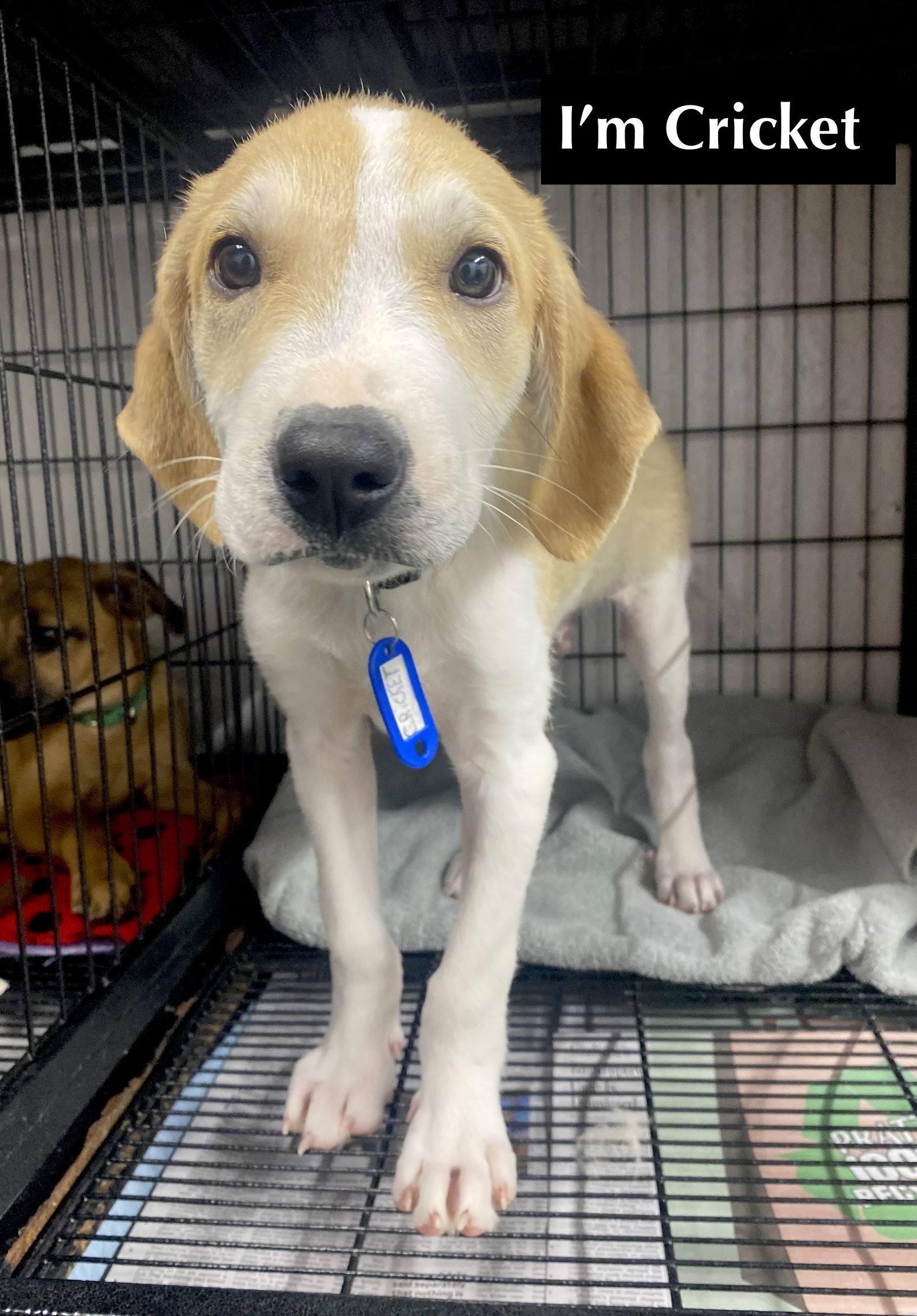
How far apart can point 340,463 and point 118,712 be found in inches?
45.8

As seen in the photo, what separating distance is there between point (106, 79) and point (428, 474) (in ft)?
3.51

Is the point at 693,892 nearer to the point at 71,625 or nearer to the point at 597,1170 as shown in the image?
the point at 597,1170

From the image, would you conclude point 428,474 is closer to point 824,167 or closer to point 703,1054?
point 703,1054

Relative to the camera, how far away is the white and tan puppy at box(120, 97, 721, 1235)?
76 centimetres

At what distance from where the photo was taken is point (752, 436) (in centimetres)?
225

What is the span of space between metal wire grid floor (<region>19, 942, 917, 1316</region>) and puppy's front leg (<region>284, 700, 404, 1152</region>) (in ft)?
0.18

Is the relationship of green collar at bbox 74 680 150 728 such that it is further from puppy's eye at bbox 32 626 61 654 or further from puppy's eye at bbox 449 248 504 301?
puppy's eye at bbox 449 248 504 301

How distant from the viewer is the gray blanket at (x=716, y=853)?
1.39 metres

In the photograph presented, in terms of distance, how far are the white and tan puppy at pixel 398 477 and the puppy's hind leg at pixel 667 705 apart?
0.41 metres

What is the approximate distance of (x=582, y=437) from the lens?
106cm

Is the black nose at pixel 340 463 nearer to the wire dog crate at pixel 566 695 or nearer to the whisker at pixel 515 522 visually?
the whisker at pixel 515 522

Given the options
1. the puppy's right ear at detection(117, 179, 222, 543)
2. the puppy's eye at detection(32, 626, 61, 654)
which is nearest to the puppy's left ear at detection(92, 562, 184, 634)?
the puppy's eye at detection(32, 626, 61, 654)

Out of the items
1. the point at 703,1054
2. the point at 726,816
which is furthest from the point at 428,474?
the point at 726,816

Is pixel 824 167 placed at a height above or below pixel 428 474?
above
